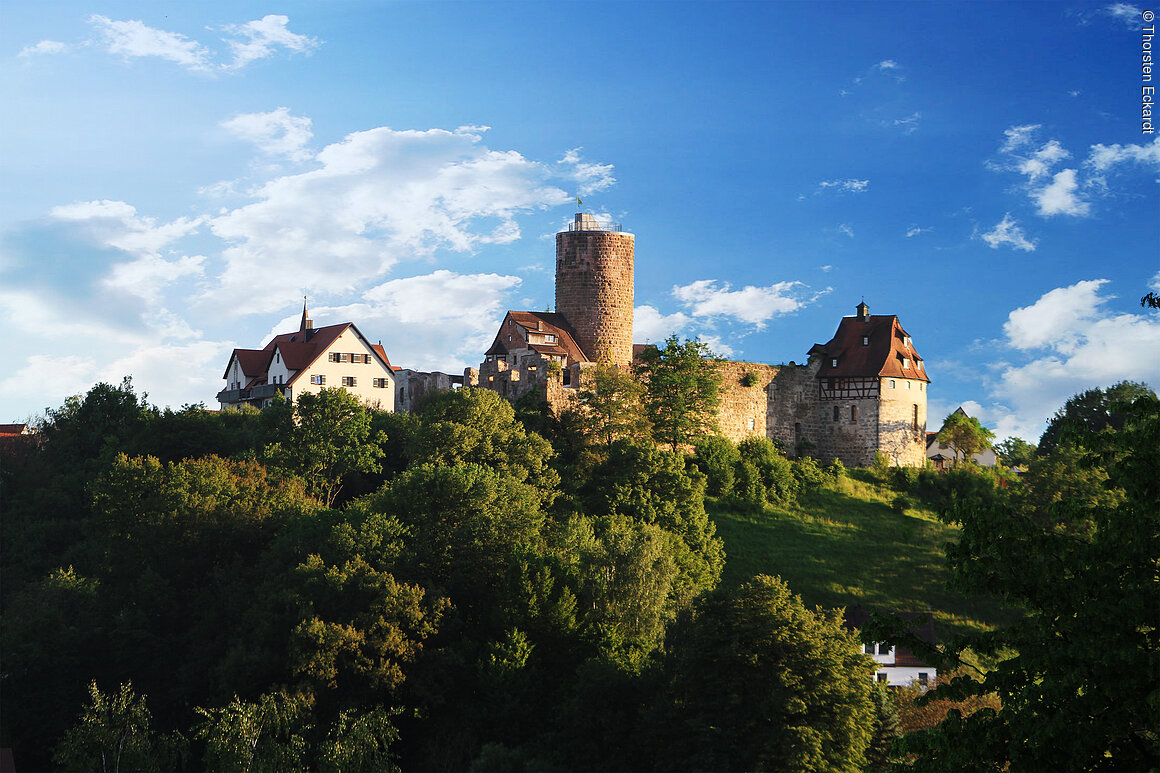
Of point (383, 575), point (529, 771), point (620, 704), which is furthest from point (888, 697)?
point (383, 575)

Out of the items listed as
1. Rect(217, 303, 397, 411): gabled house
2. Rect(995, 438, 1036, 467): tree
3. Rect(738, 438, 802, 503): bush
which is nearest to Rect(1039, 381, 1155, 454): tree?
Rect(995, 438, 1036, 467): tree

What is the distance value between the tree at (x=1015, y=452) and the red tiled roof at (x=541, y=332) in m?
32.7

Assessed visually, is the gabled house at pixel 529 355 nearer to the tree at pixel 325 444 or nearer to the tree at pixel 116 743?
the tree at pixel 325 444

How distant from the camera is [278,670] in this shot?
1409 inches

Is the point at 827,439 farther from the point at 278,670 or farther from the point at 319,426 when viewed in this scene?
the point at 278,670

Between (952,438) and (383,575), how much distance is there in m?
42.0

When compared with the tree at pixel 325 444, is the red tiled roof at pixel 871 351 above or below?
above

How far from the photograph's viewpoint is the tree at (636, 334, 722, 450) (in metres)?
51.0

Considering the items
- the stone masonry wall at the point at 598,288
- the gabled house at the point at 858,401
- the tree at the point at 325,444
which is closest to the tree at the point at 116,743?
the tree at the point at 325,444

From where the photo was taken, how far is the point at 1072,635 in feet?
40.9

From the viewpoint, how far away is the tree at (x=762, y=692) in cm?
3002

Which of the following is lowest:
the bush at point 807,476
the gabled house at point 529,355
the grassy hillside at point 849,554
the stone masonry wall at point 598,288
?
the grassy hillside at point 849,554

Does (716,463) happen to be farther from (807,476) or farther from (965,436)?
(965,436)

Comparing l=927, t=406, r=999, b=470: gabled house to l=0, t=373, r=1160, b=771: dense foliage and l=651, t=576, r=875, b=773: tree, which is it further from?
l=651, t=576, r=875, b=773: tree
